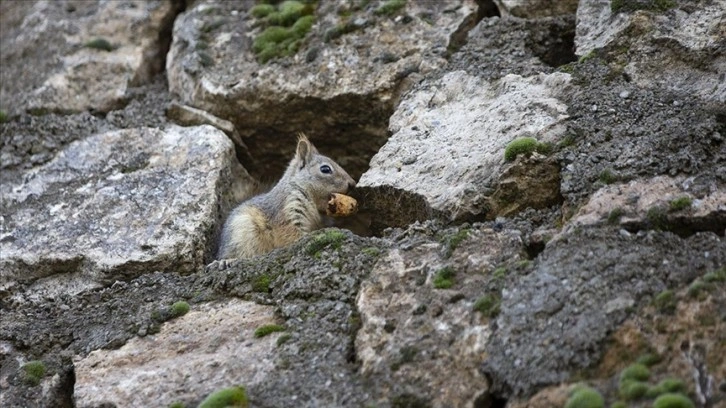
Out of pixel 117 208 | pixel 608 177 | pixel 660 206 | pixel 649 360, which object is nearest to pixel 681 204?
pixel 660 206

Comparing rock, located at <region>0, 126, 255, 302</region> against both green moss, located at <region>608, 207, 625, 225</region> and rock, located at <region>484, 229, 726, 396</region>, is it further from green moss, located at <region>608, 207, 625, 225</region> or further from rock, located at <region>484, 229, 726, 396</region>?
green moss, located at <region>608, 207, 625, 225</region>

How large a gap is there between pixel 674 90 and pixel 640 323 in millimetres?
3477

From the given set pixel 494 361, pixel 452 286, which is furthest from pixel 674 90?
pixel 494 361

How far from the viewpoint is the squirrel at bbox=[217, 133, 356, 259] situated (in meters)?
11.6

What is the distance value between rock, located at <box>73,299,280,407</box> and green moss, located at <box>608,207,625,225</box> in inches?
118

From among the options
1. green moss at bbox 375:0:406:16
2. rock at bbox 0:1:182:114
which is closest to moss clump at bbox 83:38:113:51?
rock at bbox 0:1:182:114

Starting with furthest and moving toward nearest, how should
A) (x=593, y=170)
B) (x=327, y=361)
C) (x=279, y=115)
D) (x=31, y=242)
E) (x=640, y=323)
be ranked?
1. (x=279, y=115)
2. (x=31, y=242)
3. (x=593, y=170)
4. (x=327, y=361)
5. (x=640, y=323)

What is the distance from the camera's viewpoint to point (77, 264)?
10.8 meters

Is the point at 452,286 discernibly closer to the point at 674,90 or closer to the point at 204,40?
the point at 674,90

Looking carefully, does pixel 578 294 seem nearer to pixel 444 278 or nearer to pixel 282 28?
pixel 444 278

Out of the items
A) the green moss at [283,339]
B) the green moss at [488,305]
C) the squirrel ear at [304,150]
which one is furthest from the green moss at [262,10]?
the green moss at [488,305]

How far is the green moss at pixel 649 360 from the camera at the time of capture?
724cm

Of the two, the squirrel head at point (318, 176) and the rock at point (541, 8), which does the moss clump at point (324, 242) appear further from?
the rock at point (541, 8)

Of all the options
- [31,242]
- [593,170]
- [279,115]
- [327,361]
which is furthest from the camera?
[279,115]
